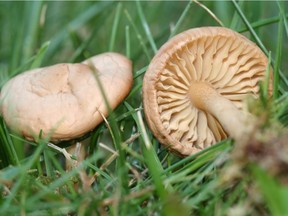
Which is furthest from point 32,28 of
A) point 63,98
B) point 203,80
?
point 203,80

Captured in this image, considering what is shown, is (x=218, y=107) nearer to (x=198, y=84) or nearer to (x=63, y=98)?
(x=198, y=84)

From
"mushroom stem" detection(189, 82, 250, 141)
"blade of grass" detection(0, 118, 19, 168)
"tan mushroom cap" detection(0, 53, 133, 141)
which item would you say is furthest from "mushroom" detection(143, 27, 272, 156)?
"blade of grass" detection(0, 118, 19, 168)

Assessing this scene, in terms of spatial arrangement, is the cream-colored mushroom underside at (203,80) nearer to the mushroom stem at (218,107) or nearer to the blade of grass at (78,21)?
the mushroom stem at (218,107)

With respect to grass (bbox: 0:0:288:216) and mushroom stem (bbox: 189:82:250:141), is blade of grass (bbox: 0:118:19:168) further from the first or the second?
mushroom stem (bbox: 189:82:250:141)

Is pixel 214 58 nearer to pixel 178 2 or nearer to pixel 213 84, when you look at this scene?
pixel 213 84

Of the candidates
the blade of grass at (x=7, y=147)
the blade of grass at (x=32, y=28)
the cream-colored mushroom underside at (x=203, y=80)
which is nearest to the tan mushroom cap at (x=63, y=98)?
the blade of grass at (x=7, y=147)

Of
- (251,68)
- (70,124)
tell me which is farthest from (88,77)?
(251,68)
